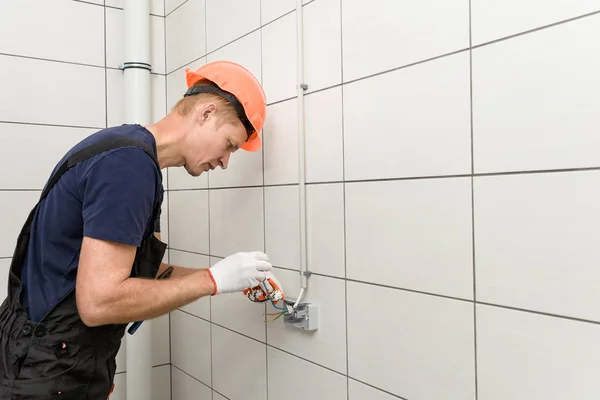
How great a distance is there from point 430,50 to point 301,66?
44 cm

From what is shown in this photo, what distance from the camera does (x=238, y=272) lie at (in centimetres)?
121

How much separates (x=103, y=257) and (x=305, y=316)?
58 centimetres

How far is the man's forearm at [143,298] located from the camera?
3.33ft

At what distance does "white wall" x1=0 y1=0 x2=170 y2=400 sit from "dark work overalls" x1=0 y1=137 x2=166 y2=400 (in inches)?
34.7

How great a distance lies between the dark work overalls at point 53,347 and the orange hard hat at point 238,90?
311 mm

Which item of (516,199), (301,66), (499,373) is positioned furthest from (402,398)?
(301,66)

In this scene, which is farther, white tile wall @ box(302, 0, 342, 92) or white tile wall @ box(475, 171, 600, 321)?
white tile wall @ box(302, 0, 342, 92)

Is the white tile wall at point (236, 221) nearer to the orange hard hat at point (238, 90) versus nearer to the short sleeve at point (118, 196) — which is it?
the orange hard hat at point (238, 90)

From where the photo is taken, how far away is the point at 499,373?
2.95 feet

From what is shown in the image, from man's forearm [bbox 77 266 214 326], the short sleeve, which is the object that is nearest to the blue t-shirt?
the short sleeve

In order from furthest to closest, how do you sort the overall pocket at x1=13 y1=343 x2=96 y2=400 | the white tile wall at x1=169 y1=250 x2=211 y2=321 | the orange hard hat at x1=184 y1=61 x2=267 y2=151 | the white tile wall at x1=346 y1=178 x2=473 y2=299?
1. the white tile wall at x1=169 y1=250 x2=211 y2=321
2. the orange hard hat at x1=184 y1=61 x2=267 y2=151
3. the overall pocket at x1=13 y1=343 x2=96 y2=400
4. the white tile wall at x1=346 y1=178 x2=473 y2=299

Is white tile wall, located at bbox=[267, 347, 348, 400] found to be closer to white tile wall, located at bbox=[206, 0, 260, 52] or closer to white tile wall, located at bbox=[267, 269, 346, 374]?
white tile wall, located at bbox=[267, 269, 346, 374]

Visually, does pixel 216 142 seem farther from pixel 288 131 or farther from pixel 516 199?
pixel 516 199

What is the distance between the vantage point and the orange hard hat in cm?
130
